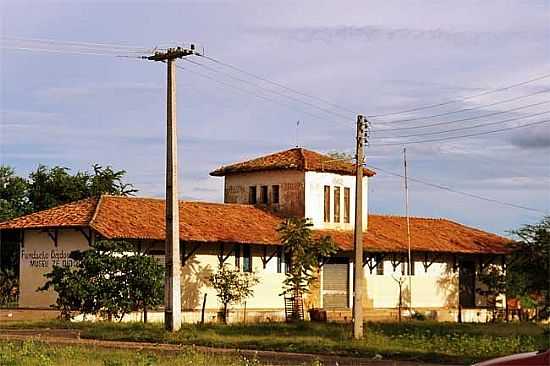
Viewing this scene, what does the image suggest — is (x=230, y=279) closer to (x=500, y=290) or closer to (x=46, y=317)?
(x=46, y=317)

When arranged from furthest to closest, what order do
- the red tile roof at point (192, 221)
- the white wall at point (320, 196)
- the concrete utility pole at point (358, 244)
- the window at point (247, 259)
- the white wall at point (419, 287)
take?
1. the white wall at point (419, 287)
2. the white wall at point (320, 196)
3. the window at point (247, 259)
4. the red tile roof at point (192, 221)
5. the concrete utility pole at point (358, 244)

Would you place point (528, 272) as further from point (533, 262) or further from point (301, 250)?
point (301, 250)

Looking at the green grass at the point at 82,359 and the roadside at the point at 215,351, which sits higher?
the green grass at the point at 82,359

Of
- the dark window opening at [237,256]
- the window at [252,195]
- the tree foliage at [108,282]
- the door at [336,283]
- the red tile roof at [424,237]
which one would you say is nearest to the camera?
the tree foliage at [108,282]

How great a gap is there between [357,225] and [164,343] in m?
7.25

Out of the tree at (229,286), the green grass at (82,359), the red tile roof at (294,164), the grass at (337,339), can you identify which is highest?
the red tile roof at (294,164)

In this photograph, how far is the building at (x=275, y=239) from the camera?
41.4 m

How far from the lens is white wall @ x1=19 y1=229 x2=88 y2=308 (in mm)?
40906

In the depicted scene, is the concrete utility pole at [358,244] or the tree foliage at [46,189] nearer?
the concrete utility pole at [358,244]

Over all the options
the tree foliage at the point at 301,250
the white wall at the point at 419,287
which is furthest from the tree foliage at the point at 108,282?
the white wall at the point at 419,287

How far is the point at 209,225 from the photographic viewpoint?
143 ft

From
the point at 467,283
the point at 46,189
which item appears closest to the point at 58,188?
the point at 46,189

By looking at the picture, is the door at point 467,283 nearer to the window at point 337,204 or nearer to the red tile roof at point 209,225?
the red tile roof at point 209,225

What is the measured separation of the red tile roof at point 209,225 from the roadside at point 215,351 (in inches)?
370
